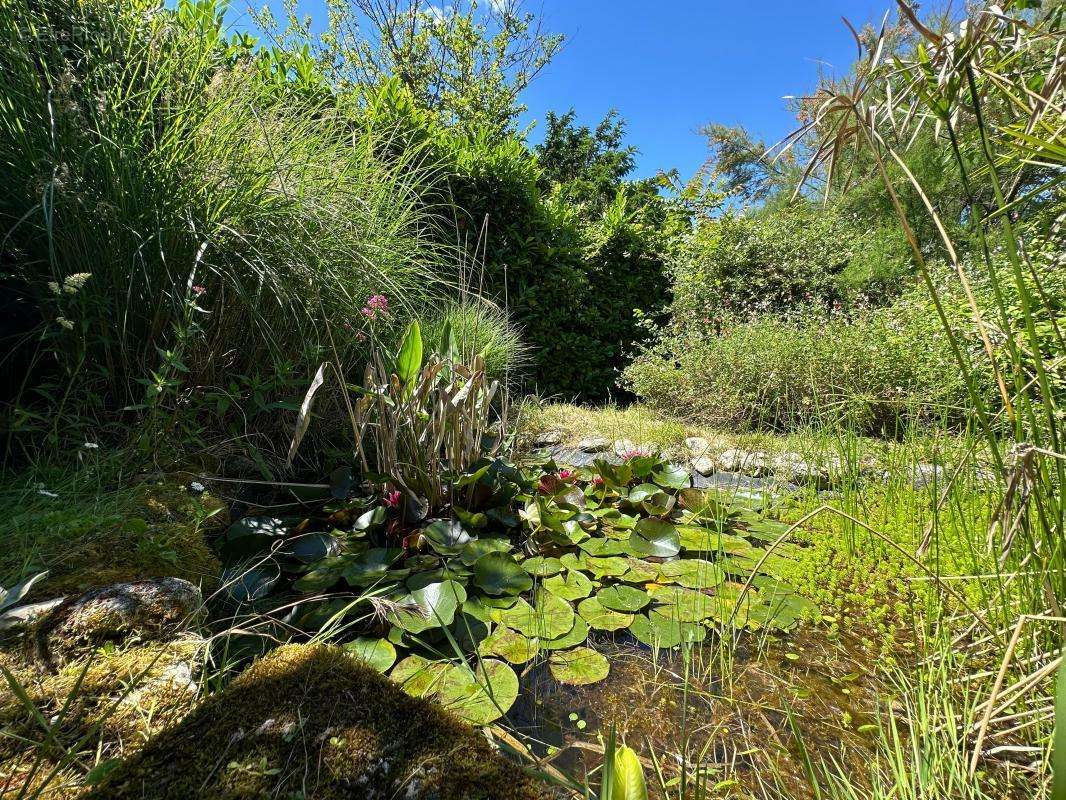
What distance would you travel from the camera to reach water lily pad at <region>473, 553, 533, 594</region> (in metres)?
1.67

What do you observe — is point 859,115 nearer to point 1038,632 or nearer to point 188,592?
point 1038,632

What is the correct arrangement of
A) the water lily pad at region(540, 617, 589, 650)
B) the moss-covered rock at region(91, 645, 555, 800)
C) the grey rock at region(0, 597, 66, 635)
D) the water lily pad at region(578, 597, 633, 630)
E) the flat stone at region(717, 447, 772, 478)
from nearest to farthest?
the moss-covered rock at region(91, 645, 555, 800), the grey rock at region(0, 597, 66, 635), the water lily pad at region(540, 617, 589, 650), the water lily pad at region(578, 597, 633, 630), the flat stone at region(717, 447, 772, 478)

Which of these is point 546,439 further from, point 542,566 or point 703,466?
point 542,566

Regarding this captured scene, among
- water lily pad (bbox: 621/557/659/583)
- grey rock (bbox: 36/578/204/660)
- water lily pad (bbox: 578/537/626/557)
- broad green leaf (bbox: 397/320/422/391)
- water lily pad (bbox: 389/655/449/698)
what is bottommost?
water lily pad (bbox: 389/655/449/698)

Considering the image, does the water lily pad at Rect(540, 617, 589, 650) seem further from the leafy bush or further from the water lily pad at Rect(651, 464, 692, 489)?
the leafy bush

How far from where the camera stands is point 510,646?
145cm

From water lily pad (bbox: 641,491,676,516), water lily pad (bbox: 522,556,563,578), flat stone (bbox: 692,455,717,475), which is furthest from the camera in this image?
flat stone (bbox: 692,455,717,475)

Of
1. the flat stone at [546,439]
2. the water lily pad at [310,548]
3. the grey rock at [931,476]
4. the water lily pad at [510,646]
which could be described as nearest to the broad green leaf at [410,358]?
the water lily pad at [310,548]

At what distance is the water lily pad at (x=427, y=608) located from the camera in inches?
54.6

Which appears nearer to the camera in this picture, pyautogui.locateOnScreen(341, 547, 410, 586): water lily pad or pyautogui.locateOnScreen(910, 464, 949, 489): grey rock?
pyautogui.locateOnScreen(910, 464, 949, 489): grey rock

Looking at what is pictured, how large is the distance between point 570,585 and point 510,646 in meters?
0.41

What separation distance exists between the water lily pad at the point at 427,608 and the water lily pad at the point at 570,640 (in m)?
Answer: 0.30

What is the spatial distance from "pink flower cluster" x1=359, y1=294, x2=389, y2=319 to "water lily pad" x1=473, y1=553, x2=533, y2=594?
1.19 m

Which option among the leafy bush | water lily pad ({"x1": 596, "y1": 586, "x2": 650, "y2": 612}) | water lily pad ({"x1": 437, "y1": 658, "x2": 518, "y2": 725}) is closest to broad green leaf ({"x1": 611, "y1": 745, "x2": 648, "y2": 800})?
water lily pad ({"x1": 437, "y1": 658, "x2": 518, "y2": 725})
